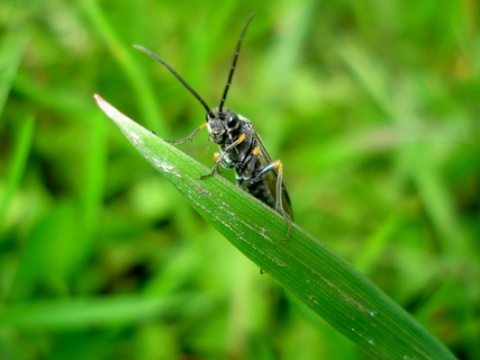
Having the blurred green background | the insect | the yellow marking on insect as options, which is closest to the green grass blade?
the insect

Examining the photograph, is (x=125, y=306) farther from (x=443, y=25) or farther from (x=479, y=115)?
(x=443, y=25)

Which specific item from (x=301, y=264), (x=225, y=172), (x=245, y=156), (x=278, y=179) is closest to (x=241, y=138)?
(x=245, y=156)

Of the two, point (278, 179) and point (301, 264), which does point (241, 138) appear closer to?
point (278, 179)

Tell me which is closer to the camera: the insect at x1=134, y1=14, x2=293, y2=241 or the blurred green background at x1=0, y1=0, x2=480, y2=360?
the insect at x1=134, y1=14, x2=293, y2=241

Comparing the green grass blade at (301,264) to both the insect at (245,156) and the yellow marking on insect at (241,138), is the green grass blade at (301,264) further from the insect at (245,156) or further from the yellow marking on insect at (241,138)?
the yellow marking on insect at (241,138)

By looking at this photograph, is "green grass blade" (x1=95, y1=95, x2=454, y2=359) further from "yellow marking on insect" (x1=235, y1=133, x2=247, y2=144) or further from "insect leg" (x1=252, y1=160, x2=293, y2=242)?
"yellow marking on insect" (x1=235, y1=133, x2=247, y2=144)

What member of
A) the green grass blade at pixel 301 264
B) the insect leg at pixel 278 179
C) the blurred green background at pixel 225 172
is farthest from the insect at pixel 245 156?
the green grass blade at pixel 301 264
